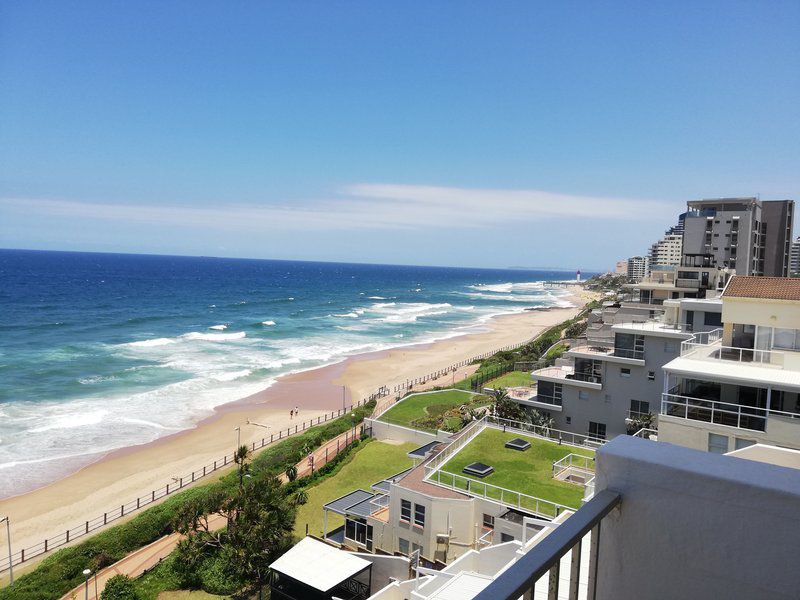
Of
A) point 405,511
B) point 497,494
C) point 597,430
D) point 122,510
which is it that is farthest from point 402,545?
point 122,510

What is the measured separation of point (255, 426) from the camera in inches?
1538

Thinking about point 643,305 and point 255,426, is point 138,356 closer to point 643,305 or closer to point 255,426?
point 255,426

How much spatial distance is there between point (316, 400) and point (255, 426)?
798cm

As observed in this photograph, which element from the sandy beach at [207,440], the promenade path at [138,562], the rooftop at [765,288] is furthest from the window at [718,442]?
the sandy beach at [207,440]

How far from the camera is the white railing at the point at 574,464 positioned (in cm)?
2062

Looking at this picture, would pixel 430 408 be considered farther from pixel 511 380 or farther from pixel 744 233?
pixel 744 233

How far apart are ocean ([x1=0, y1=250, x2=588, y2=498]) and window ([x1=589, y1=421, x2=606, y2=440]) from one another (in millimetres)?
26480

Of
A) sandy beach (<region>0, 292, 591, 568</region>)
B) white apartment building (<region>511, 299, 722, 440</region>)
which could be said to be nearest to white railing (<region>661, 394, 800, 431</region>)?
white apartment building (<region>511, 299, 722, 440</region>)

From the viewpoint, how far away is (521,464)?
2145 cm

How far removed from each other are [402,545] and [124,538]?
37.8 ft

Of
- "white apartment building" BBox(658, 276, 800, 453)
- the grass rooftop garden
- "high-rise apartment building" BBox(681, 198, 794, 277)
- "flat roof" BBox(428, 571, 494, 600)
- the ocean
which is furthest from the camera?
"high-rise apartment building" BBox(681, 198, 794, 277)

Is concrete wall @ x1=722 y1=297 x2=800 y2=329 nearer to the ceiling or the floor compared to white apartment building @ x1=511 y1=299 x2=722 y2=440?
nearer to the ceiling

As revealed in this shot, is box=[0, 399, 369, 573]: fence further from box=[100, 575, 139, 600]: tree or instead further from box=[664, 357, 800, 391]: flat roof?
box=[664, 357, 800, 391]: flat roof

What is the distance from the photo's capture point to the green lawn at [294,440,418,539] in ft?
78.5
